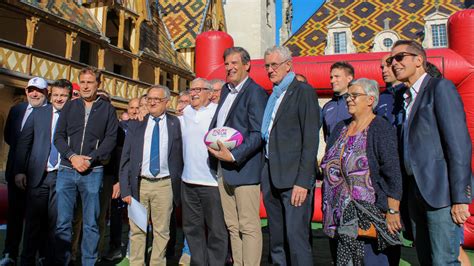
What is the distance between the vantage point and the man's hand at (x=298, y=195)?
2.76 metres

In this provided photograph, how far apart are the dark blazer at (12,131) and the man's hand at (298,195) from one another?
3.03 meters

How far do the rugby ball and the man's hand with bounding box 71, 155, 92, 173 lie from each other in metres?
1.29

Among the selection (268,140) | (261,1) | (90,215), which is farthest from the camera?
(261,1)

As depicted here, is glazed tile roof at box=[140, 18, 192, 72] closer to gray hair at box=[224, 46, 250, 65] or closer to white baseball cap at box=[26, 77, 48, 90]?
white baseball cap at box=[26, 77, 48, 90]

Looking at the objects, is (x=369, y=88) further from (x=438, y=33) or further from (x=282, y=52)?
(x=438, y=33)

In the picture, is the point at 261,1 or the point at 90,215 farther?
the point at 261,1

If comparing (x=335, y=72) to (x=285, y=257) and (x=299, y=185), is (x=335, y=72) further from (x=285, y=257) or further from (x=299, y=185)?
(x=285, y=257)

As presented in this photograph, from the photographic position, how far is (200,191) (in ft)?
10.8

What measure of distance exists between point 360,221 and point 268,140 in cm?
93

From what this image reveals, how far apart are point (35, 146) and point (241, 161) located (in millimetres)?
2264

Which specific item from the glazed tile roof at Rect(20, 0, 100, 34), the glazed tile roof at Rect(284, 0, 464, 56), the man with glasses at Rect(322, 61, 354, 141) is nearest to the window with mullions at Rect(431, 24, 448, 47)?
the glazed tile roof at Rect(284, 0, 464, 56)

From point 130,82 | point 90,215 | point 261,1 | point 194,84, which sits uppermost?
point 261,1

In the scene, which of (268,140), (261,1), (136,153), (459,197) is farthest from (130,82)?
(261,1)

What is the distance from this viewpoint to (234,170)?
3.02 metres
